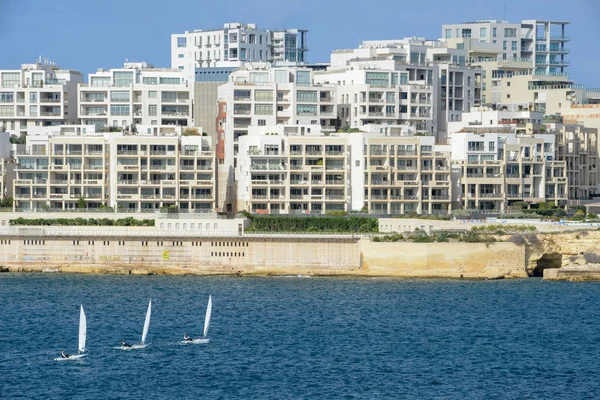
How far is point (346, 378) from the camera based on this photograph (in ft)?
262

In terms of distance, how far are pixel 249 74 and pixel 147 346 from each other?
68.3m

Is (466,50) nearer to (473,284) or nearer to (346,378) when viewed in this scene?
(473,284)

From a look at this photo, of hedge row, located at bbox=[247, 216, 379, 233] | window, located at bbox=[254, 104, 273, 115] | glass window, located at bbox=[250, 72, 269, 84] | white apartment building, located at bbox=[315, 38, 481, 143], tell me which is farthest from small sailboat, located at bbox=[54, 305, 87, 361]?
glass window, located at bbox=[250, 72, 269, 84]

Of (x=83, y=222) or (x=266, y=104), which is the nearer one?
(x=83, y=222)

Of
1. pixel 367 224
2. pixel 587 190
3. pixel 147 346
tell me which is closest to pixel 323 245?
pixel 367 224

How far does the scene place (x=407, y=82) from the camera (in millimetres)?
159500

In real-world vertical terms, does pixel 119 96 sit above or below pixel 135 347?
above

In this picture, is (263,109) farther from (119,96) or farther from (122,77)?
(122,77)

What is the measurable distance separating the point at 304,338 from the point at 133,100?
74.6 m

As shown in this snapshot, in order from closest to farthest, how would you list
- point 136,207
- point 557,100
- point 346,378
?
point 346,378 → point 136,207 → point 557,100

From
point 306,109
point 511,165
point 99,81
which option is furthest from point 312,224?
point 99,81

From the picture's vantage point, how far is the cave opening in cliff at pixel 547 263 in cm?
12056

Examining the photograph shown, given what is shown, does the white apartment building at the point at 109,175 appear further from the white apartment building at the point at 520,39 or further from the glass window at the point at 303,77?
the white apartment building at the point at 520,39

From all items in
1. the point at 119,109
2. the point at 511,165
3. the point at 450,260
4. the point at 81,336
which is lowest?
the point at 81,336
